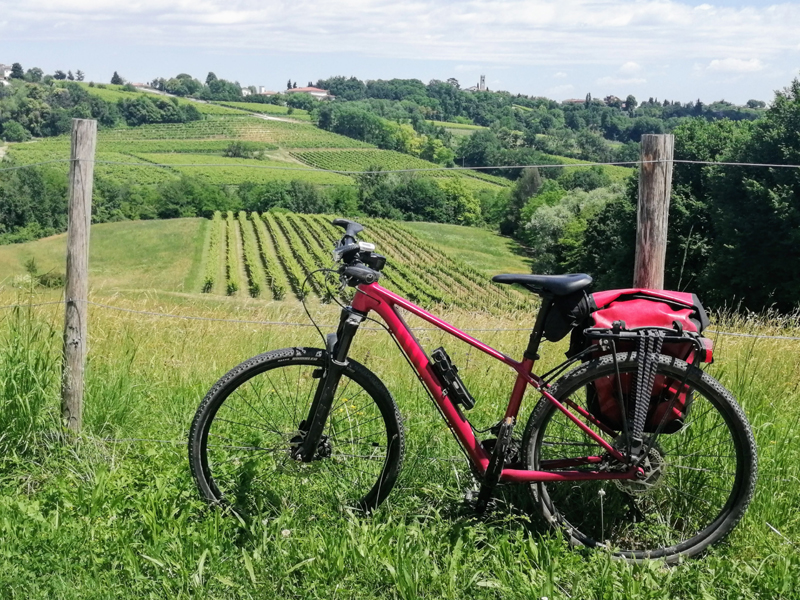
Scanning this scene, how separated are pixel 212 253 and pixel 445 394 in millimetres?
62325

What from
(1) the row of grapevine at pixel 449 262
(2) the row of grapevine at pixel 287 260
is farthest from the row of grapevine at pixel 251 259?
(1) the row of grapevine at pixel 449 262

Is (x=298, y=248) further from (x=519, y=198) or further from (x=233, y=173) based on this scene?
(x=233, y=173)

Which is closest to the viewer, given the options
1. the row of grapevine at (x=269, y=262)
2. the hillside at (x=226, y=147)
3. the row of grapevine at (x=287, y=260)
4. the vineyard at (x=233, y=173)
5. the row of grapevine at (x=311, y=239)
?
the row of grapevine at (x=269, y=262)

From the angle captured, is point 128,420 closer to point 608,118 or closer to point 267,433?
point 267,433

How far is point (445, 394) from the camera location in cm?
328

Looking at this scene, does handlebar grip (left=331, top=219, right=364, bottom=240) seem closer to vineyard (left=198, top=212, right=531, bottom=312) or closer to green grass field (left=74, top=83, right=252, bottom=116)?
vineyard (left=198, top=212, right=531, bottom=312)

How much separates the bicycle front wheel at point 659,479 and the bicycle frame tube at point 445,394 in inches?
2.2

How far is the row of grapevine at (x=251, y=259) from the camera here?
5872 centimetres

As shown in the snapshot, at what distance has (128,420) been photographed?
4.14 m

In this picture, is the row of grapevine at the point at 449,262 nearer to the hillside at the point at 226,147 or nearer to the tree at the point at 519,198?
the tree at the point at 519,198

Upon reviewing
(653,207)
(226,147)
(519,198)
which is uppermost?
(653,207)

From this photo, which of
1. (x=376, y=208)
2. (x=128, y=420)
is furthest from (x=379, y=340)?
(x=376, y=208)

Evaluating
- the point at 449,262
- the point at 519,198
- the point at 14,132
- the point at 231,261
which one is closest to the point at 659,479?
the point at 231,261

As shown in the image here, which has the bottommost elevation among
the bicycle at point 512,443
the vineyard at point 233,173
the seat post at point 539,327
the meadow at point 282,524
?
the vineyard at point 233,173
